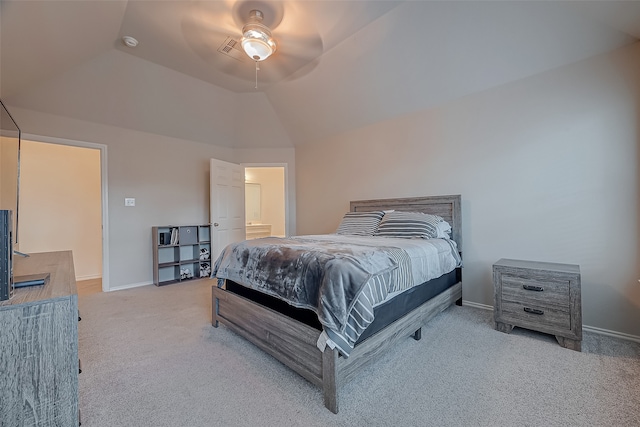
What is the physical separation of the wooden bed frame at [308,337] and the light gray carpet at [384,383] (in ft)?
0.38

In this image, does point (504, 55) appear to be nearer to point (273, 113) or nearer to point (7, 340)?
point (273, 113)

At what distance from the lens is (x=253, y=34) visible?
2426 mm

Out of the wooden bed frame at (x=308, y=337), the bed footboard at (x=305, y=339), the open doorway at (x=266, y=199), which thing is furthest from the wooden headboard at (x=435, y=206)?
the open doorway at (x=266, y=199)

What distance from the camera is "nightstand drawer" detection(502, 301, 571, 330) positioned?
203cm

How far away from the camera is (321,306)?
1.46 metres

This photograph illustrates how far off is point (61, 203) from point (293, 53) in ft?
14.2

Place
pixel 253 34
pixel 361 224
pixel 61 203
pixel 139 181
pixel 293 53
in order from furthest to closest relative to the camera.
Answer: pixel 61 203 → pixel 139 181 → pixel 361 224 → pixel 293 53 → pixel 253 34

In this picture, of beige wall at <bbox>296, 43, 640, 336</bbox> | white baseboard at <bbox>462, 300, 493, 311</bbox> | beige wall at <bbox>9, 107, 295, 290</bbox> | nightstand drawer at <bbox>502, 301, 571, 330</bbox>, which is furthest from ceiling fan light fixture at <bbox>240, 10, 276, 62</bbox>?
white baseboard at <bbox>462, 300, 493, 311</bbox>

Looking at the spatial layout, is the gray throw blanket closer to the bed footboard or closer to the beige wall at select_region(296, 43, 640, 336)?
the bed footboard

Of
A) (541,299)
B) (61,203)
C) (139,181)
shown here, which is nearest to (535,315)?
(541,299)

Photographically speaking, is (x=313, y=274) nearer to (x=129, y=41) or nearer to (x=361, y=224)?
(x=361, y=224)

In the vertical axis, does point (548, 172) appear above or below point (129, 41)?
below

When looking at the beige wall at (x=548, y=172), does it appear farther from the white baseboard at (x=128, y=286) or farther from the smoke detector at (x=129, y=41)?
the white baseboard at (x=128, y=286)

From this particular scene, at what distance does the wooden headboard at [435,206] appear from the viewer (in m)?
3.03
